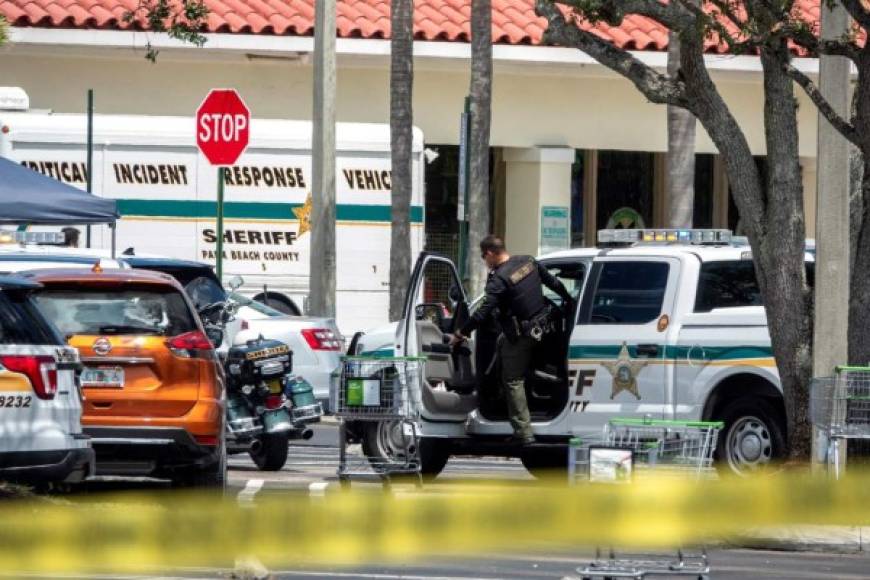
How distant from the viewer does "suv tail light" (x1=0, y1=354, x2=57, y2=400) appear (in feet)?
37.4

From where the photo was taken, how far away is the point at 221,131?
68.8 feet

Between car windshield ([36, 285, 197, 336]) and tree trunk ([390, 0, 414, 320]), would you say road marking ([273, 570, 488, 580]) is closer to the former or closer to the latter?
car windshield ([36, 285, 197, 336])

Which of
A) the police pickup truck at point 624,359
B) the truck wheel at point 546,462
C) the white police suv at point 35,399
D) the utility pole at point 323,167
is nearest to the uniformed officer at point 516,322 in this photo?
the police pickup truck at point 624,359

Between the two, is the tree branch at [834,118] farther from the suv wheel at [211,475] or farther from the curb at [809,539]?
the suv wheel at [211,475]

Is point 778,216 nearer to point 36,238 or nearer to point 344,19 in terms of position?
point 36,238

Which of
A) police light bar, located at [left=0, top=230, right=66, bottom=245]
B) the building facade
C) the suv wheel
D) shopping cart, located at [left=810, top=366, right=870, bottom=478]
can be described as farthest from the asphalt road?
the building facade

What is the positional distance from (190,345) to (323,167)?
8629 millimetres

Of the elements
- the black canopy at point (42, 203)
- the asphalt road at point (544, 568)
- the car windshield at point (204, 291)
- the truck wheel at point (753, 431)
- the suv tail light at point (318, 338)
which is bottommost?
the asphalt road at point (544, 568)

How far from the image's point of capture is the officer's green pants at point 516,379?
49.0ft

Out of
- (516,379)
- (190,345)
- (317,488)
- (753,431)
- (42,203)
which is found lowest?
(317,488)

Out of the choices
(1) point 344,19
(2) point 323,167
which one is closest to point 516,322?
(2) point 323,167

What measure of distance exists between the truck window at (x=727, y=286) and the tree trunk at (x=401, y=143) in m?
8.08

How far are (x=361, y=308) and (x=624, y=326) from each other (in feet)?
34.9

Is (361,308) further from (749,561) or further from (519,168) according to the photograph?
(749,561)
